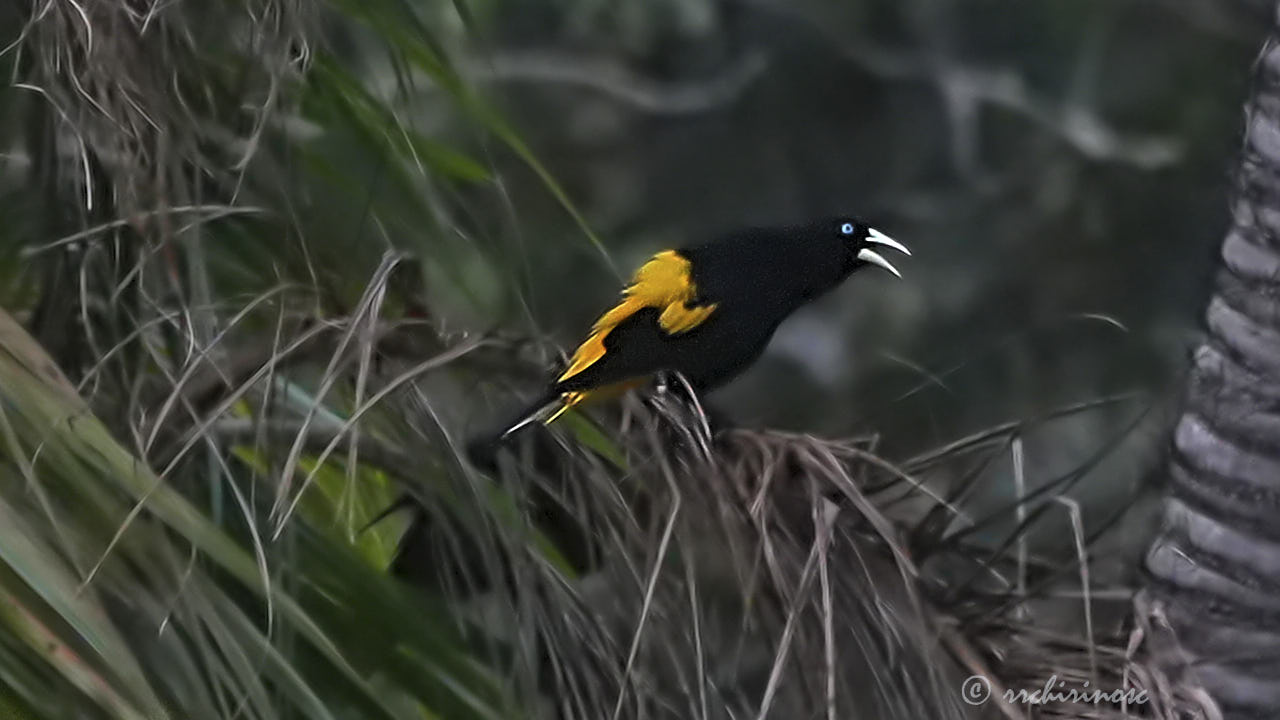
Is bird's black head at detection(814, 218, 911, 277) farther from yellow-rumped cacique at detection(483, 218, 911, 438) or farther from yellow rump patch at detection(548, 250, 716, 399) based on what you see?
yellow rump patch at detection(548, 250, 716, 399)

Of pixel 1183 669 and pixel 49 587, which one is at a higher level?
pixel 49 587

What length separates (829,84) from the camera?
4.31 ft

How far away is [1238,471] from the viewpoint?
2.67ft

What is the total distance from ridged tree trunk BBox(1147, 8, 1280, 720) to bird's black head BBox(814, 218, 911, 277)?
0.76 ft

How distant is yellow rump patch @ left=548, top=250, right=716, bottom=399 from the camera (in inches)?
34.9

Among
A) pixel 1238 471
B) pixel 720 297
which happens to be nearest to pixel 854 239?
pixel 720 297

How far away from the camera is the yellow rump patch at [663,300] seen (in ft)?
2.91

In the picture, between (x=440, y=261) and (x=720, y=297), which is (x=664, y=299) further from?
(x=440, y=261)

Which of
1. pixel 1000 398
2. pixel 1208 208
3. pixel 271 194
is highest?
pixel 271 194

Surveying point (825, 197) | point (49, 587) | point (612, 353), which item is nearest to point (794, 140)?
point (825, 197)

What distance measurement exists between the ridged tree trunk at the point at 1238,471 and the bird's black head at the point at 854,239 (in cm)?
23

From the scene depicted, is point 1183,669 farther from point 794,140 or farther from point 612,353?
Result: point 794,140

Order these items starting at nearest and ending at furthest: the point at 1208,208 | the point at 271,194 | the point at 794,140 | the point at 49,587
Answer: the point at 49,587
the point at 271,194
the point at 1208,208
the point at 794,140

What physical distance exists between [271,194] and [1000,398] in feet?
2.52
